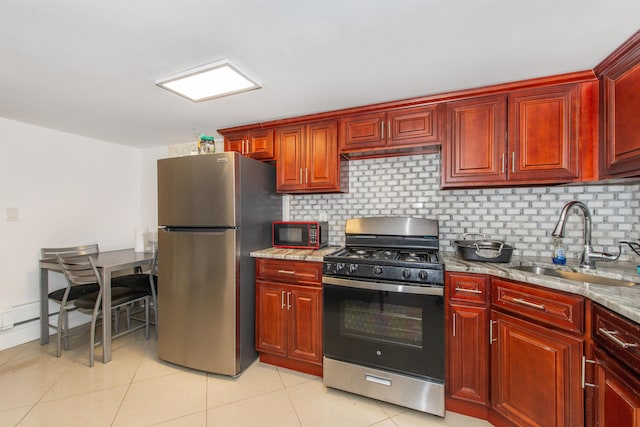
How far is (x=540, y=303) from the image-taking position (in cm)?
146

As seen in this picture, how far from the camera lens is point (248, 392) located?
2.02 meters

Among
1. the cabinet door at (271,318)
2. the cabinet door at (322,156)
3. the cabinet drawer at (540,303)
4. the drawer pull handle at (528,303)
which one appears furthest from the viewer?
the cabinet door at (322,156)

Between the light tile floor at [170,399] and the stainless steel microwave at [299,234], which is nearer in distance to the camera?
the light tile floor at [170,399]

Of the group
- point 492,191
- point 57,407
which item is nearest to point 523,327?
point 492,191

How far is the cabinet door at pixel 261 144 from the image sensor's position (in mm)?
2660

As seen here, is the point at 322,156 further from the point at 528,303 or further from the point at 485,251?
the point at 528,303

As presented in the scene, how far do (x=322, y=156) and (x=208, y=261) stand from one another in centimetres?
130

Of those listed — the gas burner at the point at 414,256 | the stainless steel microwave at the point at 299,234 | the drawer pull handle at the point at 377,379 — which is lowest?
the drawer pull handle at the point at 377,379

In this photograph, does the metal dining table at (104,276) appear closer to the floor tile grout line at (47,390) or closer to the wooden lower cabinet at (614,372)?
the floor tile grout line at (47,390)

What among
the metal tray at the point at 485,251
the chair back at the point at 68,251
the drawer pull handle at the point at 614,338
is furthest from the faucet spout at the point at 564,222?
the chair back at the point at 68,251

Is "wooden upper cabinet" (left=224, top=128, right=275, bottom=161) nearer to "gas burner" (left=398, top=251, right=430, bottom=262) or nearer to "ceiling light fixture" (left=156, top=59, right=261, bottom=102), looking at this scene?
"ceiling light fixture" (left=156, top=59, right=261, bottom=102)

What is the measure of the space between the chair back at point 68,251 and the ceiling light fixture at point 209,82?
2.18 meters

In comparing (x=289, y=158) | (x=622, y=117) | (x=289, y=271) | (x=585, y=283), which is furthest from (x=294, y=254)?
(x=622, y=117)

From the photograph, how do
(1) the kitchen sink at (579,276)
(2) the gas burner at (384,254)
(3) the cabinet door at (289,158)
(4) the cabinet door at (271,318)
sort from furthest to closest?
(3) the cabinet door at (289,158)
(4) the cabinet door at (271,318)
(2) the gas burner at (384,254)
(1) the kitchen sink at (579,276)
